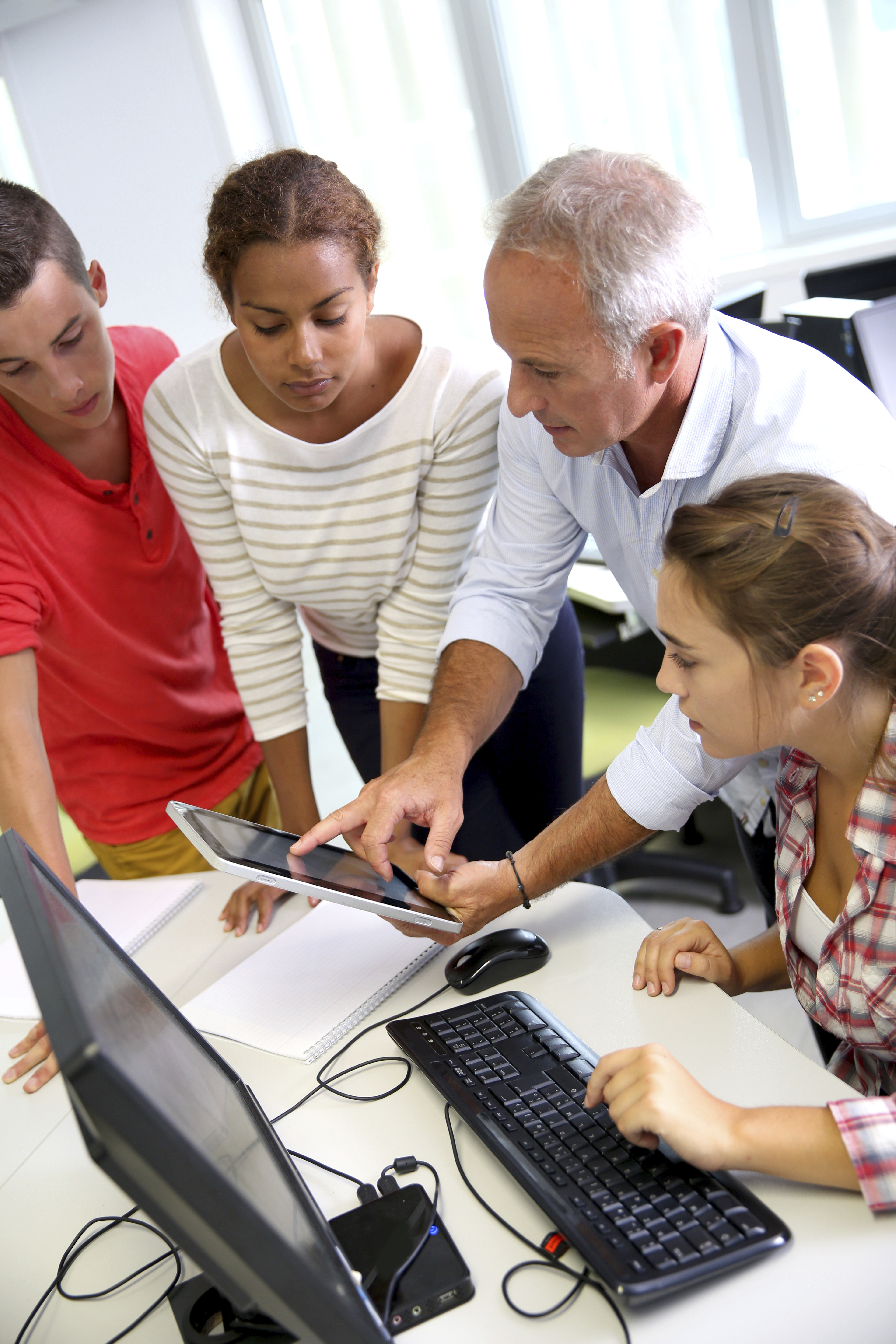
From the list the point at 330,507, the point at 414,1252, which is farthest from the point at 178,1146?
the point at 330,507

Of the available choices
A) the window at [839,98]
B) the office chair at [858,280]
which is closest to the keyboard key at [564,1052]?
the office chair at [858,280]

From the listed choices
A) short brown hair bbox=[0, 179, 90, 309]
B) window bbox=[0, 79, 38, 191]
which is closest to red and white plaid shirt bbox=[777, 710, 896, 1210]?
short brown hair bbox=[0, 179, 90, 309]

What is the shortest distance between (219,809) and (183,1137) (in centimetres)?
128

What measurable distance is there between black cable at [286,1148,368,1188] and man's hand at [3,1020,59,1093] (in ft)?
1.21

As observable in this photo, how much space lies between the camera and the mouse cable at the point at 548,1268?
2.42 feet

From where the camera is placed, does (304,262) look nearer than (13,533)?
Yes

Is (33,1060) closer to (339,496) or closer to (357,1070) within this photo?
(357,1070)

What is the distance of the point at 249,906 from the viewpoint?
140cm

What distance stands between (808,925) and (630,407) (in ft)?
1.90

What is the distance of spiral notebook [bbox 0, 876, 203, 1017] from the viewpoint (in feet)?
4.55

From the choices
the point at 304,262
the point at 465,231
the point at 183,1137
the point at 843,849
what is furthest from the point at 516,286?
the point at 465,231

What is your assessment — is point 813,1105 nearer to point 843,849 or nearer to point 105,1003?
point 843,849

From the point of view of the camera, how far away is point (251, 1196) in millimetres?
601

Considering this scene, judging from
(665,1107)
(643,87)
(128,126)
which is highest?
(128,126)
